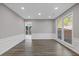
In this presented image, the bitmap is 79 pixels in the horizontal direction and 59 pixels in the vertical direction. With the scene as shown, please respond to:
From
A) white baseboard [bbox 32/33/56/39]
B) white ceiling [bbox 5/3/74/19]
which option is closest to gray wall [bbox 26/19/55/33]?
white baseboard [bbox 32/33/56/39]

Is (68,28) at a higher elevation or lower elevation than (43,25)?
lower

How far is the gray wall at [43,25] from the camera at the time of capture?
11.9 metres

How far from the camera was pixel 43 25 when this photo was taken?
1199cm

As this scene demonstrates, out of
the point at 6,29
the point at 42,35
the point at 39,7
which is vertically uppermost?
the point at 39,7

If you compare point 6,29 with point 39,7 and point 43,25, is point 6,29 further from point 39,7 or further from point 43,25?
point 43,25

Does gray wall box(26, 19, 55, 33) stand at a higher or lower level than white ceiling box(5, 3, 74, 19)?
lower

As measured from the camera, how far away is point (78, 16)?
16.0 ft

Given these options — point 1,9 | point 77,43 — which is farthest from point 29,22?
point 77,43

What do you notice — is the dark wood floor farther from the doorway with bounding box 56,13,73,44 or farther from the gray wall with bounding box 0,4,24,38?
the doorway with bounding box 56,13,73,44

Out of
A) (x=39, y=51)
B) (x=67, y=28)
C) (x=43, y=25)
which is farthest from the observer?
(x=43, y=25)

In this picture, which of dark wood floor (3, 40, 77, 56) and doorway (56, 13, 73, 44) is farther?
doorway (56, 13, 73, 44)

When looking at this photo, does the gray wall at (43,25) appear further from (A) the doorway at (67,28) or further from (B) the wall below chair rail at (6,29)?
(B) the wall below chair rail at (6,29)

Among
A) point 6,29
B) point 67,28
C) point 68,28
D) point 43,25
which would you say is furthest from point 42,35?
point 6,29

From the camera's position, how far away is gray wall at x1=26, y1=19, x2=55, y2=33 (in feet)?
39.2
